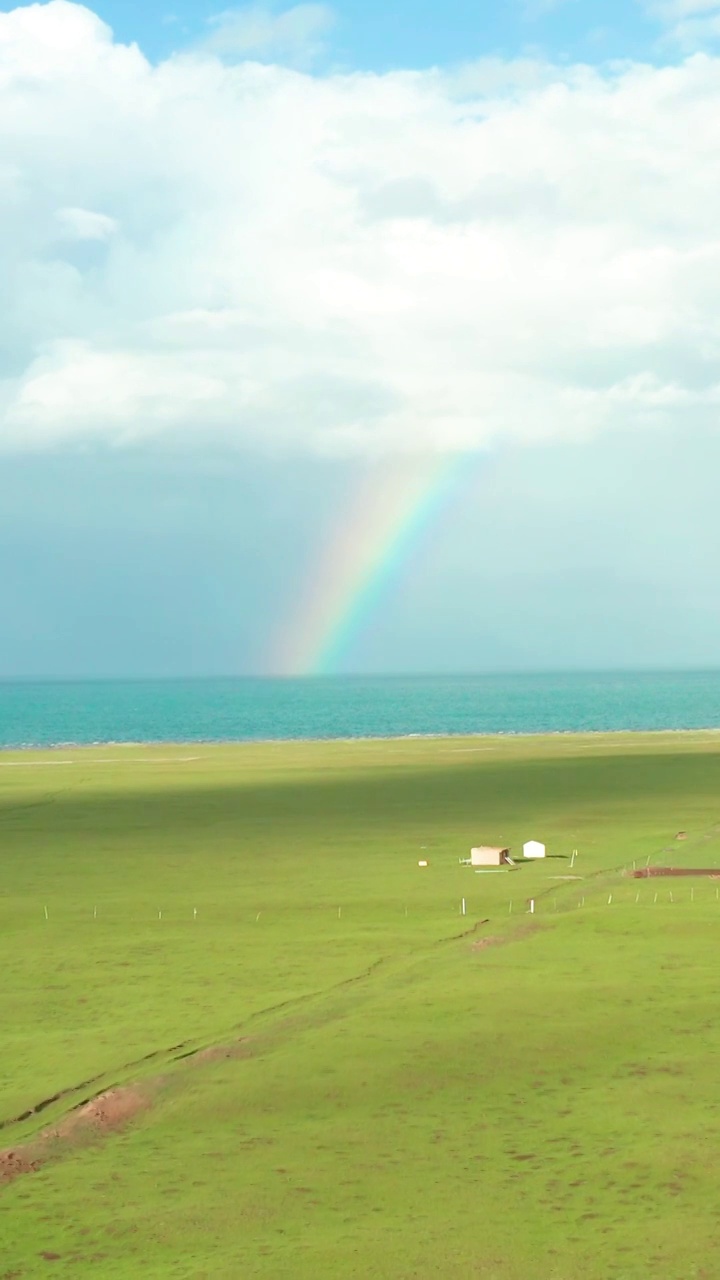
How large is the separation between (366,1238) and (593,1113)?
502 centimetres

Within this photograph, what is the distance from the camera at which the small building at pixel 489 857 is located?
42875mm

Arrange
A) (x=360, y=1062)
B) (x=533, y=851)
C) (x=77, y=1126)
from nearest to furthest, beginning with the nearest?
(x=77, y=1126)
(x=360, y=1062)
(x=533, y=851)

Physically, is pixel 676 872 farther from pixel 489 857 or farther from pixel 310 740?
pixel 310 740

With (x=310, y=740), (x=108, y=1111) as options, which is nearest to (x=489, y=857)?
(x=108, y=1111)

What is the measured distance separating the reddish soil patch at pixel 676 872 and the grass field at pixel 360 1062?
2.29 feet

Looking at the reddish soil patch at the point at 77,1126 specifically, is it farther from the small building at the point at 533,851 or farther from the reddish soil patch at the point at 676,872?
the small building at the point at 533,851

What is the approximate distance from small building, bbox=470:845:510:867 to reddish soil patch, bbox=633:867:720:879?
4297mm

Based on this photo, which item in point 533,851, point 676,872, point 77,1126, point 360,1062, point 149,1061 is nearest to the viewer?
point 77,1126

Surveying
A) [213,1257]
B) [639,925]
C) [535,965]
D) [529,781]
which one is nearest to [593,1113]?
[213,1257]

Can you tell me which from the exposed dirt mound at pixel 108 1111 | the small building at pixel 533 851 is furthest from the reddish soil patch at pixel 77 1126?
the small building at pixel 533 851

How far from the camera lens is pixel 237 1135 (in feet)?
61.4

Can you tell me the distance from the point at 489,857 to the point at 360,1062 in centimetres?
2172

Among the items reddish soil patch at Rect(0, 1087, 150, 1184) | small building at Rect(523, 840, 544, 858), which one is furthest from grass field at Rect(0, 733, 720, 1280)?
small building at Rect(523, 840, 544, 858)

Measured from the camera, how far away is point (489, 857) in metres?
42.9
